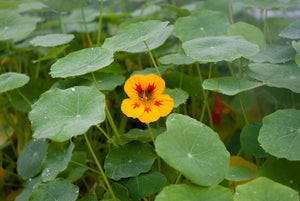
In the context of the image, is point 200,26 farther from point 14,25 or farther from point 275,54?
point 14,25

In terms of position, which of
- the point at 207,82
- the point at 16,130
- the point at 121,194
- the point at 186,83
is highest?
the point at 207,82

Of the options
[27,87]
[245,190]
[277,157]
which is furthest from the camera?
[27,87]

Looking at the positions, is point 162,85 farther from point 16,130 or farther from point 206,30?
point 16,130

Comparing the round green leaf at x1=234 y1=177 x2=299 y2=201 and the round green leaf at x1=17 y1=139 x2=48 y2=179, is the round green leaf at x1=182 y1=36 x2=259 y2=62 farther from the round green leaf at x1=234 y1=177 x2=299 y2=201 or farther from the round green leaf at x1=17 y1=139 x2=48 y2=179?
the round green leaf at x1=17 y1=139 x2=48 y2=179

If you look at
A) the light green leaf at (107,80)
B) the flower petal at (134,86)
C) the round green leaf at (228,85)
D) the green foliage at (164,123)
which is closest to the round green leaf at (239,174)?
the green foliage at (164,123)

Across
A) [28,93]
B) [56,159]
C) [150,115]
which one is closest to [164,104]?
[150,115]

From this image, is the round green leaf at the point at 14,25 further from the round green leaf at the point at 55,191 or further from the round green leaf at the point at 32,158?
the round green leaf at the point at 55,191

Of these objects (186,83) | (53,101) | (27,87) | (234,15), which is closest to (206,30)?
(186,83)
